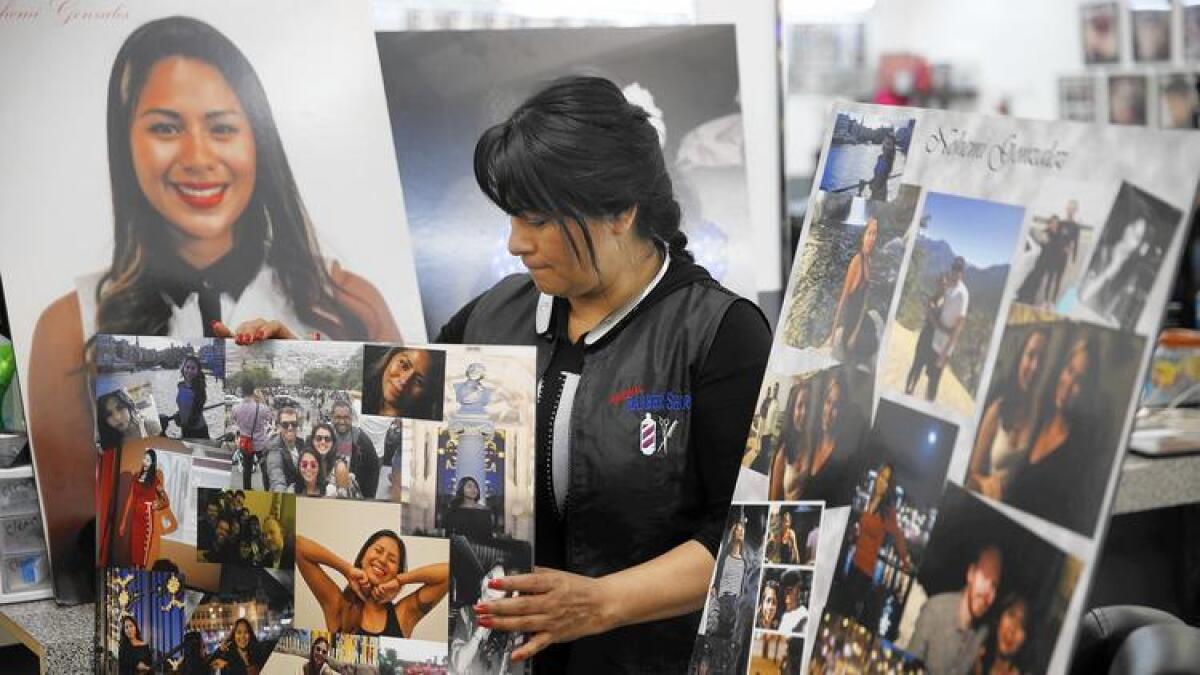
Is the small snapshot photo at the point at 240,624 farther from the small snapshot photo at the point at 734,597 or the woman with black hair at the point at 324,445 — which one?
the small snapshot photo at the point at 734,597

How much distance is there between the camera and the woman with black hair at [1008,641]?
1.06 metres

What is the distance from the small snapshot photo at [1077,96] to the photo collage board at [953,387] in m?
3.79

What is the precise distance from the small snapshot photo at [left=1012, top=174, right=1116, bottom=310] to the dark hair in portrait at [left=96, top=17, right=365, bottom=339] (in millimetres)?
1783

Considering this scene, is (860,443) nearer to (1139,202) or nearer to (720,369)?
(1139,202)

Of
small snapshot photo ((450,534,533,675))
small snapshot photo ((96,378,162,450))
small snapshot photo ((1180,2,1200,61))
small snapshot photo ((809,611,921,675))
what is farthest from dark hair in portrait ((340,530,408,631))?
small snapshot photo ((1180,2,1200,61))

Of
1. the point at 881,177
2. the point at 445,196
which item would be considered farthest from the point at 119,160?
the point at 881,177

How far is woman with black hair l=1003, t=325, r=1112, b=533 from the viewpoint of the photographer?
1.03 metres

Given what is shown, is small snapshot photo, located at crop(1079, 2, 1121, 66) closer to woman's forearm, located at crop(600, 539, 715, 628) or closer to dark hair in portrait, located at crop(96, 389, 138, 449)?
woman's forearm, located at crop(600, 539, 715, 628)

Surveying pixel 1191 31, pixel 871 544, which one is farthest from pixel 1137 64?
pixel 871 544

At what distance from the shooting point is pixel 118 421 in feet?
6.38

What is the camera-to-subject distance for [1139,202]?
103 cm

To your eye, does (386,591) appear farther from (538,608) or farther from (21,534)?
(21,534)

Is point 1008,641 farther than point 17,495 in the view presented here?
No

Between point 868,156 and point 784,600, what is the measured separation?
1.51 ft
